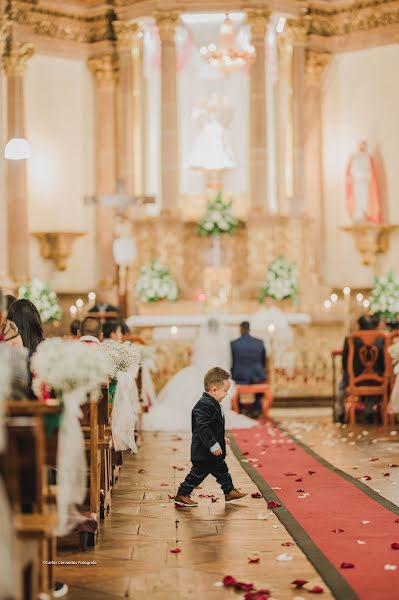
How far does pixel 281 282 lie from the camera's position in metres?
20.8

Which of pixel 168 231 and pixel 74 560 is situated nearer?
pixel 74 560

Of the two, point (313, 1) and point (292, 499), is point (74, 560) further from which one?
point (313, 1)

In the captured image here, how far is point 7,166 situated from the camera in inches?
848

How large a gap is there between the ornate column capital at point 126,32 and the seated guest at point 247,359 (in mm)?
7557

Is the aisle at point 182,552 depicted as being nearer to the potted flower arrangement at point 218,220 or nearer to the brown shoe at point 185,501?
the brown shoe at point 185,501

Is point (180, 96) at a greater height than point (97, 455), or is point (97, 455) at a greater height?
point (180, 96)

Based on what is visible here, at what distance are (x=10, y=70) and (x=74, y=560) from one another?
15.8m

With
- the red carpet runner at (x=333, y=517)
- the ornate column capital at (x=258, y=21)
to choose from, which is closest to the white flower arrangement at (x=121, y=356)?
the red carpet runner at (x=333, y=517)

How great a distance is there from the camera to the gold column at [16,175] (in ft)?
70.1

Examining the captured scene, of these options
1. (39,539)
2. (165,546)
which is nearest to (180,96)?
(165,546)

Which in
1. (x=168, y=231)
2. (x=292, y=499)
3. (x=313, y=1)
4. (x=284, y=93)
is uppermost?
(x=313, y=1)

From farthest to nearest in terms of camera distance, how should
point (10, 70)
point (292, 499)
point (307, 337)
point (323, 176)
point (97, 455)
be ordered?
point (323, 176)
point (10, 70)
point (307, 337)
point (292, 499)
point (97, 455)

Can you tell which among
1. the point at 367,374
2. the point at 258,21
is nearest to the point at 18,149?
the point at 367,374

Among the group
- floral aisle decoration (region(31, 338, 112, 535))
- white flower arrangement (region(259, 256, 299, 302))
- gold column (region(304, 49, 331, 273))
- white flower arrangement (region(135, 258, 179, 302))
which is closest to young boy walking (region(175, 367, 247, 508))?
floral aisle decoration (region(31, 338, 112, 535))
